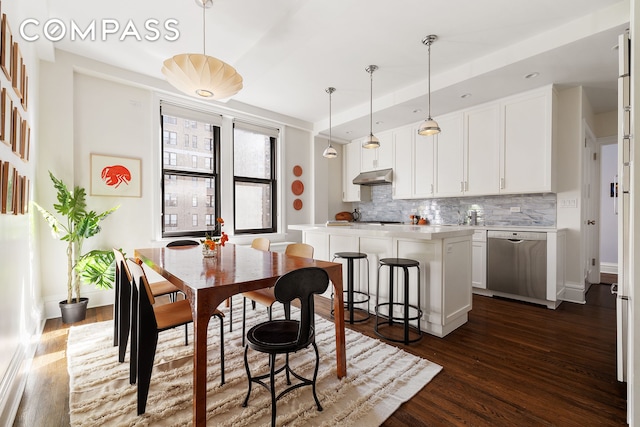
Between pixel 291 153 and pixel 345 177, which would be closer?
pixel 291 153

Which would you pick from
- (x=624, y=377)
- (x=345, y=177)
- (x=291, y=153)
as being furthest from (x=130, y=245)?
(x=624, y=377)

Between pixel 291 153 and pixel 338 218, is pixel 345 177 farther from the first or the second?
pixel 291 153

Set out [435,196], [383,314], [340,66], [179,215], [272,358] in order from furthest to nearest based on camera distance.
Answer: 1. [435,196]
2. [179,215]
3. [340,66]
4. [383,314]
5. [272,358]

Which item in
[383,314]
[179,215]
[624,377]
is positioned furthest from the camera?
[179,215]

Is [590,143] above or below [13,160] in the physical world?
above

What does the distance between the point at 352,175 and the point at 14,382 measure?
5406 millimetres

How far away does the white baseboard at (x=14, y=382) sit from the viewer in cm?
151

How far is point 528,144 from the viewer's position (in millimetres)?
3729

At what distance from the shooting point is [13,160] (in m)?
1.89

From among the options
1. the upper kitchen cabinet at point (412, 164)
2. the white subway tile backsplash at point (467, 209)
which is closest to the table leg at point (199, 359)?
the upper kitchen cabinet at point (412, 164)

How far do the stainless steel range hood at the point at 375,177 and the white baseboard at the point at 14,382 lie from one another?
4919 millimetres

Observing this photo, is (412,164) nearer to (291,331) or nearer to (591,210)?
(591,210)

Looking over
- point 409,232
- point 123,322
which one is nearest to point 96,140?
point 123,322

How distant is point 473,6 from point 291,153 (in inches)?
141
